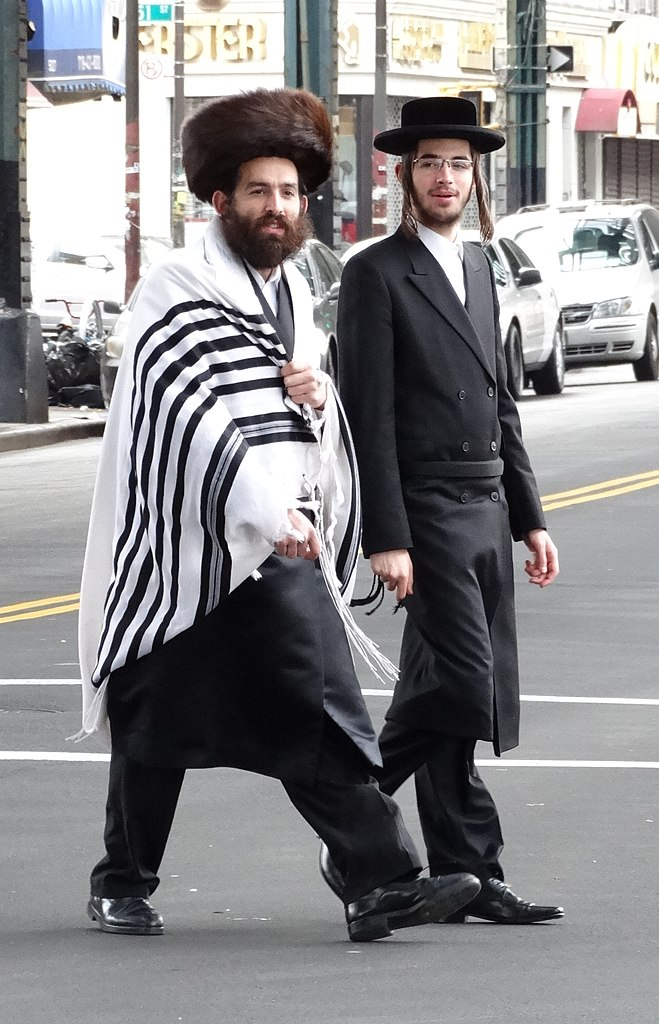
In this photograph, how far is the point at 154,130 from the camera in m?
47.8

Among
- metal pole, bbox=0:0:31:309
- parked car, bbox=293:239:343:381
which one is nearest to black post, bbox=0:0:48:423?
metal pole, bbox=0:0:31:309

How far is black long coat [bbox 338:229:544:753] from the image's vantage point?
5.84 metres

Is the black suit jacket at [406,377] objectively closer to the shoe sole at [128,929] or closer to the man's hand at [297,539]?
the man's hand at [297,539]

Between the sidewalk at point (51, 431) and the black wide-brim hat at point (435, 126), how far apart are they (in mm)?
14576

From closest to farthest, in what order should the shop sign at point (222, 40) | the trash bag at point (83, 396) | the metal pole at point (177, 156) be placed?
the trash bag at point (83, 396) → the metal pole at point (177, 156) → the shop sign at point (222, 40)

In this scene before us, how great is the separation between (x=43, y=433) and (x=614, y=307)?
8303 mm

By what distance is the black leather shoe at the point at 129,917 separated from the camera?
5699mm

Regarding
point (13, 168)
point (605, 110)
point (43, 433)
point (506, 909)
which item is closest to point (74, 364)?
point (13, 168)

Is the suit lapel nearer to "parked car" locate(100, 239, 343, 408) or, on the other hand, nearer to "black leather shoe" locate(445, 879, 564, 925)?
"black leather shoe" locate(445, 879, 564, 925)

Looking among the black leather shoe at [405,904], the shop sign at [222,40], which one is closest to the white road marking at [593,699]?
the black leather shoe at [405,904]

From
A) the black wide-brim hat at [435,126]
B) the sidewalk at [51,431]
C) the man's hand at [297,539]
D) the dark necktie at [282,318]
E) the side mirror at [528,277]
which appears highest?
the side mirror at [528,277]

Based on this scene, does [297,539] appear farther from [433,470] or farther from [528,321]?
[528,321]

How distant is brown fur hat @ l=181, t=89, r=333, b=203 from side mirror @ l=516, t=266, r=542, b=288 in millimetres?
18990

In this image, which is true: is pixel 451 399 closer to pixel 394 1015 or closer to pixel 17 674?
pixel 394 1015
